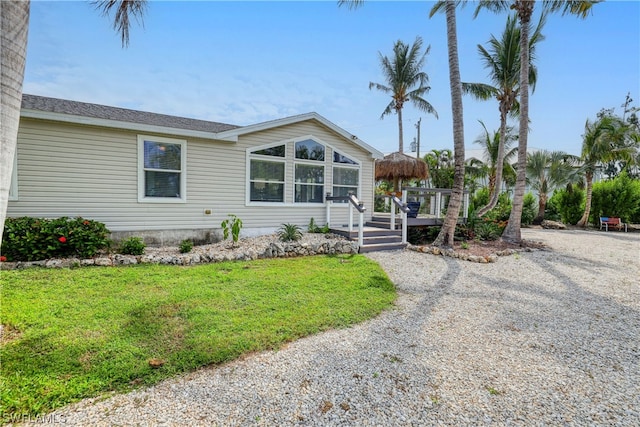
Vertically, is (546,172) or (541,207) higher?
(546,172)

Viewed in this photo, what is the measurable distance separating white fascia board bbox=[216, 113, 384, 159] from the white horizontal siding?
9.1 inches

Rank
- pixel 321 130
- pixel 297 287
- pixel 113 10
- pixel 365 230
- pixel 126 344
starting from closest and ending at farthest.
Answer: pixel 126 344
pixel 297 287
pixel 113 10
pixel 365 230
pixel 321 130

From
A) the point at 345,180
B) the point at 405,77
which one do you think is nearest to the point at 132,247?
the point at 345,180

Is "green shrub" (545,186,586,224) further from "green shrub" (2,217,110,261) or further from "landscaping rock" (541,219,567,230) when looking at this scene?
"green shrub" (2,217,110,261)

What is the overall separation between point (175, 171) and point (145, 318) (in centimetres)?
546

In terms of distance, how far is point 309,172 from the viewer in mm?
10023

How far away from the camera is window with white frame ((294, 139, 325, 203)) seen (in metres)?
9.82

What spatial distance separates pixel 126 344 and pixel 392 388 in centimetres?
253

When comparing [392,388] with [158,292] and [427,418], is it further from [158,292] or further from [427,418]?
[158,292]

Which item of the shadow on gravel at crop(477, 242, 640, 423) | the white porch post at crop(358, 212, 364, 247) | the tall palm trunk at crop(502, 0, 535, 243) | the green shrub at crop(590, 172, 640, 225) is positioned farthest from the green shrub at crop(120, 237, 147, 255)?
the green shrub at crop(590, 172, 640, 225)

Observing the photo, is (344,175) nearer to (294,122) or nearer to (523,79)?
(294,122)

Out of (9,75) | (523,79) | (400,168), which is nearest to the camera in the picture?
(9,75)

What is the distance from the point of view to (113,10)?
5.42 metres

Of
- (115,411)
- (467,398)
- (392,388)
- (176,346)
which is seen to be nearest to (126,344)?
(176,346)
